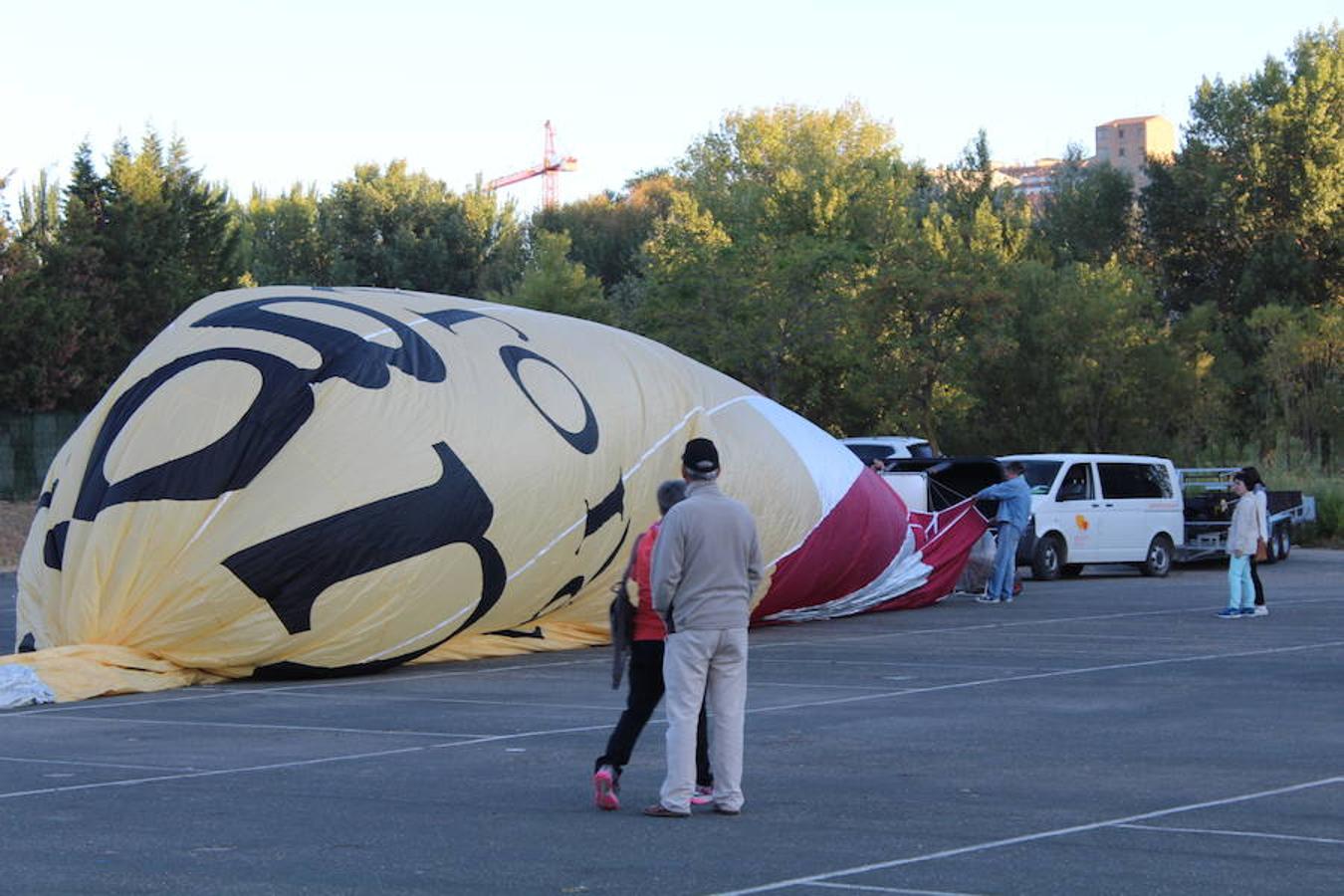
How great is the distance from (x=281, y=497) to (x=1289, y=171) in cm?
4912

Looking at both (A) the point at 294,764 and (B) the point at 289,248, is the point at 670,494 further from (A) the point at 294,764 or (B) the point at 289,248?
(B) the point at 289,248

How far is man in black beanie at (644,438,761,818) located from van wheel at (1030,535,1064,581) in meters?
20.1

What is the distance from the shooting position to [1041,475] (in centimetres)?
2927

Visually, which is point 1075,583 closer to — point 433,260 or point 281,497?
point 281,497

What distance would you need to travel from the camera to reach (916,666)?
1692cm

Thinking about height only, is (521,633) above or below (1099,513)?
below

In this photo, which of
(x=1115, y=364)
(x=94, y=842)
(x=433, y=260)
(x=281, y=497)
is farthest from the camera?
(x=433, y=260)

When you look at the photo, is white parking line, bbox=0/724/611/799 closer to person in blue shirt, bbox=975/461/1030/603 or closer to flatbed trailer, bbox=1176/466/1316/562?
person in blue shirt, bbox=975/461/1030/603

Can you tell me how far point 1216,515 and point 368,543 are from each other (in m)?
19.7

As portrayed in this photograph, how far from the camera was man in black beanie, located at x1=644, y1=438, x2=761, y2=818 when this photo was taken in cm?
938

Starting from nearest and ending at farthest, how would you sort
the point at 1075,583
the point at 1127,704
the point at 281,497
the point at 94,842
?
the point at 94,842 < the point at 1127,704 < the point at 281,497 < the point at 1075,583

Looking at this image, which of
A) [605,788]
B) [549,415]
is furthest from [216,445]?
[605,788]

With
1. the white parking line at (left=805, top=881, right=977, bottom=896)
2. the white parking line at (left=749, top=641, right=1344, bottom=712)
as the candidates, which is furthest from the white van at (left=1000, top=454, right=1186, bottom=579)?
the white parking line at (left=805, top=881, right=977, bottom=896)

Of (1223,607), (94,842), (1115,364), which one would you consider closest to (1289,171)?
(1115,364)
